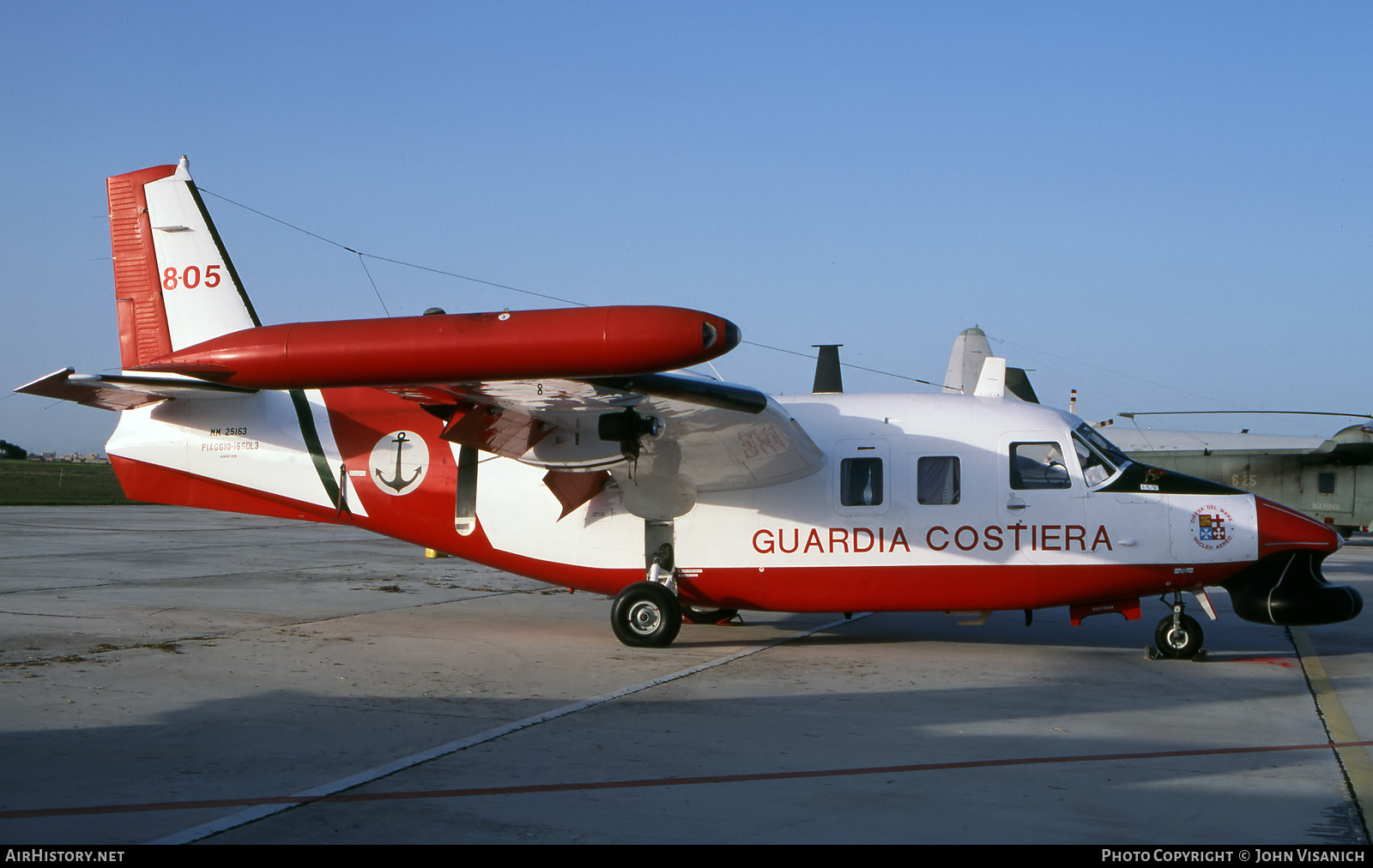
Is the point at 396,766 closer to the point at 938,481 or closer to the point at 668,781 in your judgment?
the point at 668,781

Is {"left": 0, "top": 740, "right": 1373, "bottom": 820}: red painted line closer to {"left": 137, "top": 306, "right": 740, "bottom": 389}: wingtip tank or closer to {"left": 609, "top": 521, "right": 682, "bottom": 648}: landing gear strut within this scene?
{"left": 137, "top": 306, "right": 740, "bottom": 389}: wingtip tank

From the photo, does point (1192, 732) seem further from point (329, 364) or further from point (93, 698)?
point (93, 698)

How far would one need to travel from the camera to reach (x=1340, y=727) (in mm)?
7992

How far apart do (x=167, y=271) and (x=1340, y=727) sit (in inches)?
480

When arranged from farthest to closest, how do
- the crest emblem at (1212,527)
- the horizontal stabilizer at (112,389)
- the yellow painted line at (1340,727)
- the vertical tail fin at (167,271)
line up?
the vertical tail fin at (167,271) → the crest emblem at (1212,527) → the horizontal stabilizer at (112,389) → the yellow painted line at (1340,727)

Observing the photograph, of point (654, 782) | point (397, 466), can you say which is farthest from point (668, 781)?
point (397, 466)

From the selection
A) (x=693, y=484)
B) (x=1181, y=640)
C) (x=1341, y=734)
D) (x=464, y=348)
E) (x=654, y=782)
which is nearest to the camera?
(x=654, y=782)

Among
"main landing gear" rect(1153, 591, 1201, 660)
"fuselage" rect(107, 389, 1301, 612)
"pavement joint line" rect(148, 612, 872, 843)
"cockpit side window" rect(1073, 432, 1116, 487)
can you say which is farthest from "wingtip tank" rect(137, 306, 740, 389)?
"main landing gear" rect(1153, 591, 1201, 660)

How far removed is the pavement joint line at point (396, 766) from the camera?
5.16 metres

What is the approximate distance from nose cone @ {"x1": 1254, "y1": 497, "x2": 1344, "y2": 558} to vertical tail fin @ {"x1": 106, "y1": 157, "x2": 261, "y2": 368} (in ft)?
36.0

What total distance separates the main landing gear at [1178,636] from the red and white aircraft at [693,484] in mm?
28

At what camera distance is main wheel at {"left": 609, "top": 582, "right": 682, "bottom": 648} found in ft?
36.4

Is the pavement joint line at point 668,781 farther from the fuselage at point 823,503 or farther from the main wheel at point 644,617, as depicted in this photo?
the main wheel at point 644,617

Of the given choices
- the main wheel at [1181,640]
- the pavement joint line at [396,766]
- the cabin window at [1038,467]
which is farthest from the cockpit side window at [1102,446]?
the pavement joint line at [396,766]
